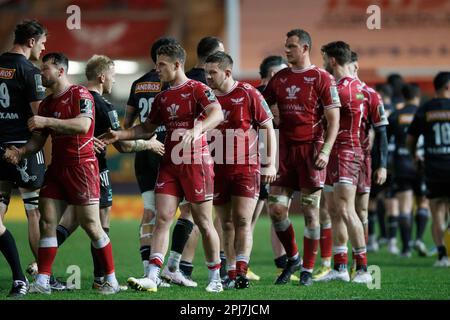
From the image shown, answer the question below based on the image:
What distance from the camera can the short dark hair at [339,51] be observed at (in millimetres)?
10469

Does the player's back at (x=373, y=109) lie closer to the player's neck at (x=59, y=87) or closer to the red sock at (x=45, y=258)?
the player's neck at (x=59, y=87)

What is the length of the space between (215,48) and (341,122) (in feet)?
5.05

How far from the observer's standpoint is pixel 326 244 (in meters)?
11.1

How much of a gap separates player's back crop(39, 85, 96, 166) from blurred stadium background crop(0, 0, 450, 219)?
53.4 feet

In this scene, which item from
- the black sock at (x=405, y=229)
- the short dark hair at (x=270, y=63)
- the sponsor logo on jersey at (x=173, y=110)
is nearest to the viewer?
the sponsor logo on jersey at (x=173, y=110)

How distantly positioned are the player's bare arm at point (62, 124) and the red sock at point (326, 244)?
3584mm

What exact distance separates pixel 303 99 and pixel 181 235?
1775 mm

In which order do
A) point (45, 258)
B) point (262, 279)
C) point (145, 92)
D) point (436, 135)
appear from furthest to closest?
point (436, 135) < point (262, 279) < point (145, 92) < point (45, 258)

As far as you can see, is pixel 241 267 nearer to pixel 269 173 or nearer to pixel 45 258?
pixel 269 173

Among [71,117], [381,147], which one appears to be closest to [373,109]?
[381,147]

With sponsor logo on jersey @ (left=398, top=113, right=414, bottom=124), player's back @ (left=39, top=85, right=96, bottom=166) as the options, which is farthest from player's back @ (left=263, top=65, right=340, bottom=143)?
sponsor logo on jersey @ (left=398, top=113, right=414, bottom=124)

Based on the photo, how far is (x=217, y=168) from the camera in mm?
9586

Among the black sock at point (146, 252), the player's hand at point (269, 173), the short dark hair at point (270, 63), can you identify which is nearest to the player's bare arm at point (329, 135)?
the player's hand at point (269, 173)
